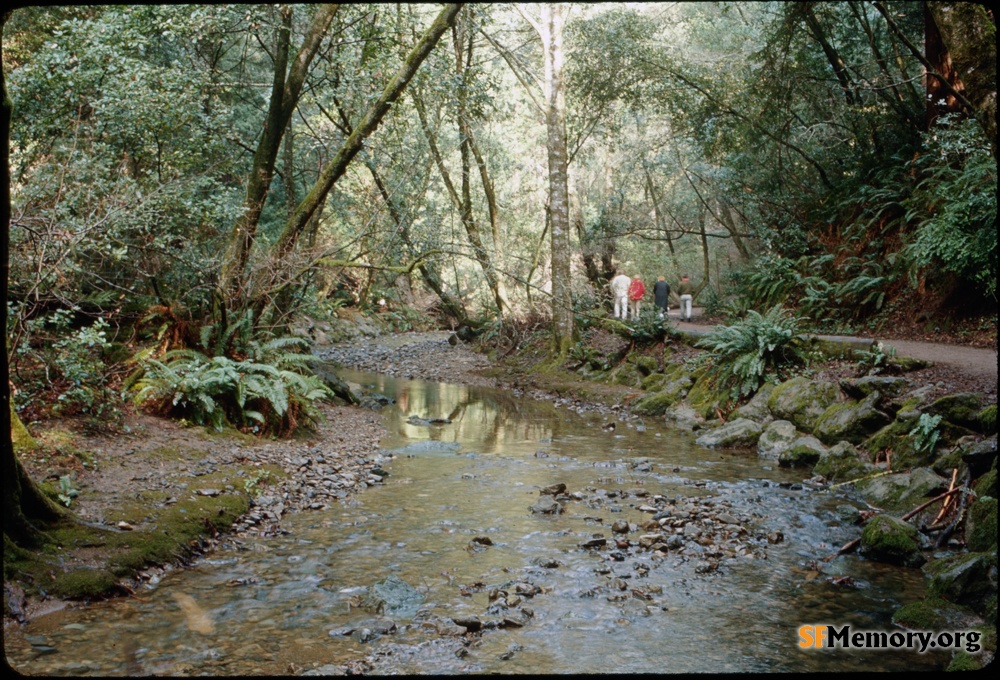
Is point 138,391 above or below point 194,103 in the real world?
below

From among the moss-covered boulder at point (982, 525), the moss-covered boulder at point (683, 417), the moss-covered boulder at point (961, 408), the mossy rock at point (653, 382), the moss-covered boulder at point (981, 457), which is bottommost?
the moss-covered boulder at point (683, 417)

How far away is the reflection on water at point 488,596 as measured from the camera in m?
4.65

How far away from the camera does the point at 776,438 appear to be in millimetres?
11984

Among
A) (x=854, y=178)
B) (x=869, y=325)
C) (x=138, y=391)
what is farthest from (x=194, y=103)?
(x=854, y=178)

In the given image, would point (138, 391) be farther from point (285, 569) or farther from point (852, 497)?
point (852, 497)

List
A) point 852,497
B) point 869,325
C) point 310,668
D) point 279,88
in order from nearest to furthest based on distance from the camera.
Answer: point 310,668 < point 852,497 < point 279,88 < point 869,325

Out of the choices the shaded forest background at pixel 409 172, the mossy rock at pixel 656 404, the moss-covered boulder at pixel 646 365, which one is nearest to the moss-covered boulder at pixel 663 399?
the mossy rock at pixel 656 404

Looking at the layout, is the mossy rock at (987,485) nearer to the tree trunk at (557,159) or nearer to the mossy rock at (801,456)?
the mossy rock at (801,456)

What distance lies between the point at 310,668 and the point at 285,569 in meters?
1.83

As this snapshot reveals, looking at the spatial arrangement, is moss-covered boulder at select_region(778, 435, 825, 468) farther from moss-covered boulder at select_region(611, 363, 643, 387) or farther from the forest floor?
moss-covered boulder at select_region(611, 363, 643, 387)

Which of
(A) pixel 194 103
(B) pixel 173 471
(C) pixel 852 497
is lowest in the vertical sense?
(C) pixel 852 497

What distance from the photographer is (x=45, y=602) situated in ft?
16.3

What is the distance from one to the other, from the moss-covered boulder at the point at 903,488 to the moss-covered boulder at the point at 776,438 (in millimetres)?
2427

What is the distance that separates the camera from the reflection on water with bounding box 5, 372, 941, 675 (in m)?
4.65
